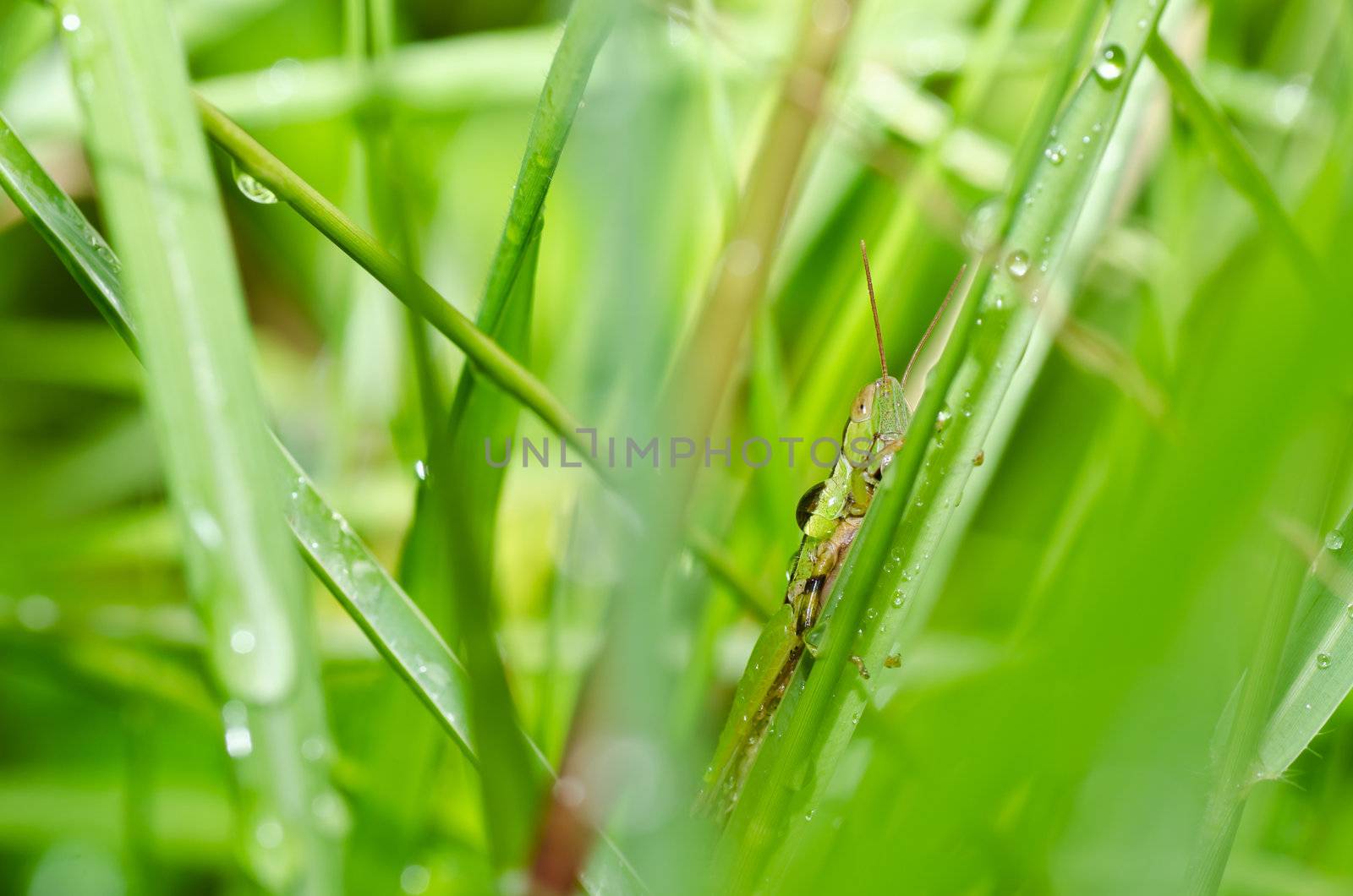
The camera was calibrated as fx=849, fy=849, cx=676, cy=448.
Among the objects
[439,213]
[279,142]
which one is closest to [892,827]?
[439,213]

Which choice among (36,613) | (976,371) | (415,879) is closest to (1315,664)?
(976,371)

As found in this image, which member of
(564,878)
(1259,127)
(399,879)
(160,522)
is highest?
(1259,127)

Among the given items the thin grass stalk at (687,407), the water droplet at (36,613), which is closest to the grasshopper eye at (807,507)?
the thin grass stalk at (687,407)

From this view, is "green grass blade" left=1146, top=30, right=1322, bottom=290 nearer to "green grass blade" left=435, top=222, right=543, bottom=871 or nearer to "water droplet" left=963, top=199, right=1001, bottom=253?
"water droplet" left=963, top=199, right=1001, bottom=253

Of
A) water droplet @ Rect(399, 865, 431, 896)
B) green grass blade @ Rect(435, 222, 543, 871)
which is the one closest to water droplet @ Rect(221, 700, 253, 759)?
green grass blade @ Rect(435, 222, 543, 871)

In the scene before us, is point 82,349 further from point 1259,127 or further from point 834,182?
point 1259,127

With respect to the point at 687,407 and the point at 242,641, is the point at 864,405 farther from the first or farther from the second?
the point at 242,641

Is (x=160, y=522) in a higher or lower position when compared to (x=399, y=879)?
higher
